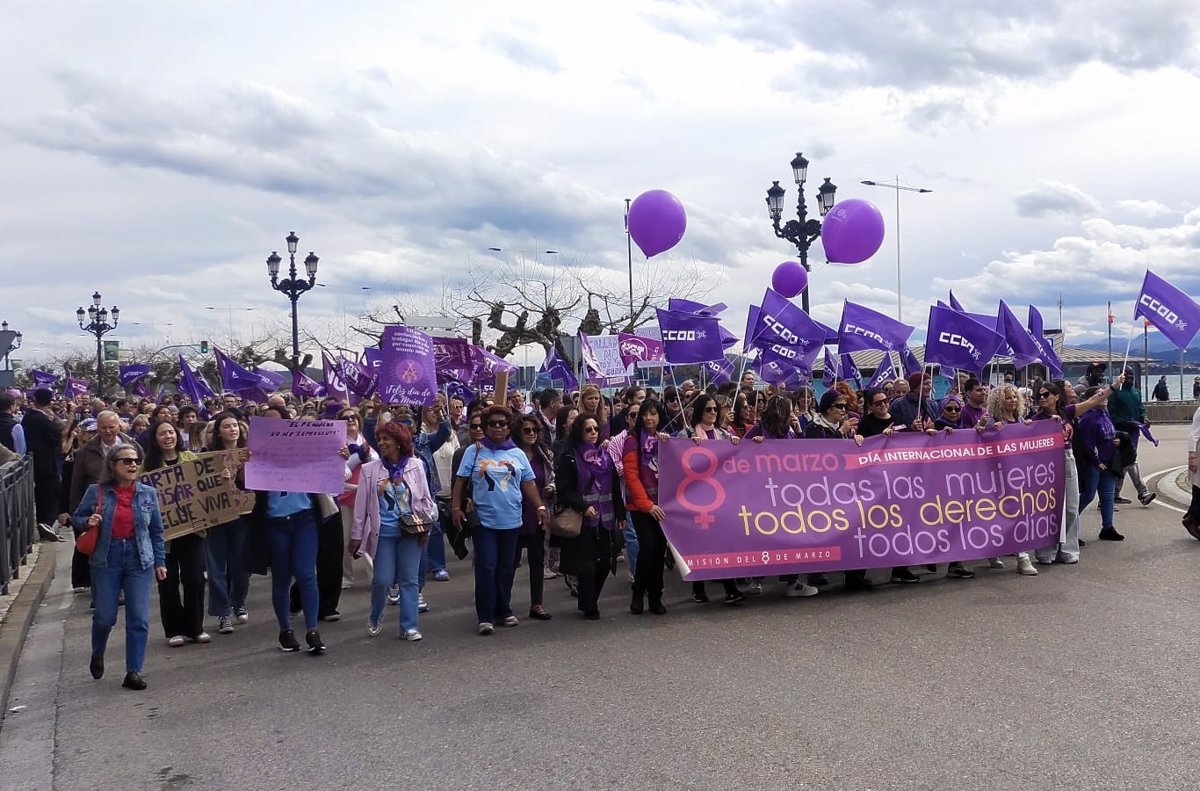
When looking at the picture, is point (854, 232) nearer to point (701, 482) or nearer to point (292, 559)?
point (701, 482)

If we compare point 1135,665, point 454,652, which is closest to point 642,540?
point 454,652

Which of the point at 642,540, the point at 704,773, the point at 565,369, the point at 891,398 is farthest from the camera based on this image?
the point at 565,369

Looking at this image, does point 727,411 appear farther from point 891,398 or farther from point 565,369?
point 565,369

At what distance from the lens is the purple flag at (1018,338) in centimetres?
1104

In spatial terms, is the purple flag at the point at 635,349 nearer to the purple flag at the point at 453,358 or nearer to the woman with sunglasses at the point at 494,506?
the purple flag at the point at 453,358

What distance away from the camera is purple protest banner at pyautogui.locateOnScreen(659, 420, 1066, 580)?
326 inches

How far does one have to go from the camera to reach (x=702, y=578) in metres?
8.17

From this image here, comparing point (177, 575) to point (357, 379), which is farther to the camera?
point (357, 379)

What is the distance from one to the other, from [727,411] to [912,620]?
2762 mm

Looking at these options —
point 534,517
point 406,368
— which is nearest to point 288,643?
point 534,517

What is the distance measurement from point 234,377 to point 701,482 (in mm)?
14116

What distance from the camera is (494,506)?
7641mm

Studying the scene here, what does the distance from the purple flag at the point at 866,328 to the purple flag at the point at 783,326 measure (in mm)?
366

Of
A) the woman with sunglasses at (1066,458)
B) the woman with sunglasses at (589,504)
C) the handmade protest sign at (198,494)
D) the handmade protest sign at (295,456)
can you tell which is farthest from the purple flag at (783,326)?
the handmade protest sign at (198,494)
